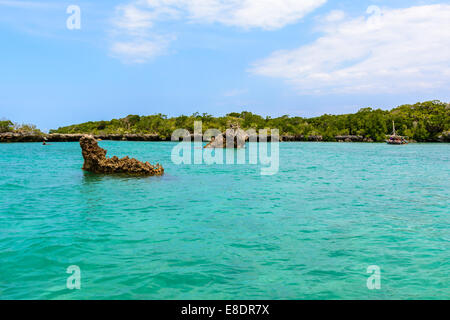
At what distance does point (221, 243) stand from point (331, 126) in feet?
527

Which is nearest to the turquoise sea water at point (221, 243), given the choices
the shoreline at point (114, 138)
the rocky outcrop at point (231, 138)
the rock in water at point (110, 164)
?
the rock in water at point (110, 164)

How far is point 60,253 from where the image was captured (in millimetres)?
7906

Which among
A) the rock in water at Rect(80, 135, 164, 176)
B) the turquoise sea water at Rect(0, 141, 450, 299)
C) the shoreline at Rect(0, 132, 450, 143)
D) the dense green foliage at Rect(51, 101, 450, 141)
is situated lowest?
the turquoise sea water at Rect(0, 141, 450, 299)

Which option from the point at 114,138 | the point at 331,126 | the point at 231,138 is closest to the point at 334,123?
the point at 331,126

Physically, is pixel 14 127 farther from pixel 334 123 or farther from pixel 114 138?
pixel 334 123

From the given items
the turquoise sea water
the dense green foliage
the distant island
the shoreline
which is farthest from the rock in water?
the dense green foliage

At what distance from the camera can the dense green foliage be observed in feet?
445

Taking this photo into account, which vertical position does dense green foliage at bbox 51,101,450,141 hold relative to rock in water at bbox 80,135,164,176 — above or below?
above

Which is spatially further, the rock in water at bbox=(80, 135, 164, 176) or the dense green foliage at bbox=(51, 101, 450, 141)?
the dense green foliage at bbox=(51, 101, 450, 141)

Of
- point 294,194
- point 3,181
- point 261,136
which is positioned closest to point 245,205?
point 294,194

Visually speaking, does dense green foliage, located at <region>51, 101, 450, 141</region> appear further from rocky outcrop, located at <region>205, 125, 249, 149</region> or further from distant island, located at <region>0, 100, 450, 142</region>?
rocky outcrop, located at <region>205, 125, 249, 149</region>

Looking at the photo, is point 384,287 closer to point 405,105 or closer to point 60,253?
point 60,253

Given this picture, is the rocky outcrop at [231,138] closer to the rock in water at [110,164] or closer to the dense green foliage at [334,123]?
the rock in water at [110,164]
